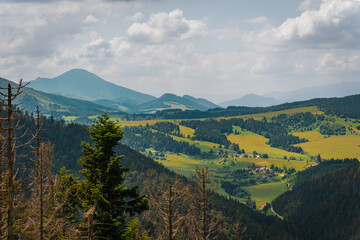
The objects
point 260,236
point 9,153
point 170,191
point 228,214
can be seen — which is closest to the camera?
point 9,153

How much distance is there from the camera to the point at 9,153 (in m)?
19.9

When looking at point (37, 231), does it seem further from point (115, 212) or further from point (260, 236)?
point (260, 236)

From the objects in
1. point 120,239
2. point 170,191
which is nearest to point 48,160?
point 120,239

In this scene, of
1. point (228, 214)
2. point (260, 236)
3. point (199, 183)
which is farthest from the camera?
point (228, 214)

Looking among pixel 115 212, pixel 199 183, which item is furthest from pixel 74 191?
pixel 199 183

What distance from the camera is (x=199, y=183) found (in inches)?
1169

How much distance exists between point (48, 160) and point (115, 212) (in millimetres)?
8013

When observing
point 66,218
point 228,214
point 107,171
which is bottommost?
point 228,214

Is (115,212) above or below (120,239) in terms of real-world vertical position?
above

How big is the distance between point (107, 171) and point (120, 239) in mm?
5949

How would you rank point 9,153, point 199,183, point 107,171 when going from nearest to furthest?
point 9,153 → point 107,171 → point 199,183

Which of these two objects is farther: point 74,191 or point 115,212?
point 74,191

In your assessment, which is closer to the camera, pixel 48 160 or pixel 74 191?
pixel 48 160

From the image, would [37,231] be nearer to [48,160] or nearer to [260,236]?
[48,160]
